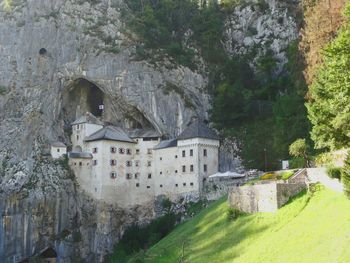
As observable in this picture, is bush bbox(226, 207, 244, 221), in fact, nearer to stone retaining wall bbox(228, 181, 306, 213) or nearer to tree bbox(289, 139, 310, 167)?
stone retaining wall bbox(228, 181, 306, 213)

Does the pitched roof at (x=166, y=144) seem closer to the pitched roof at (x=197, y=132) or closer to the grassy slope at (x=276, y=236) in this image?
the pitched roof at (x=197, y=132)

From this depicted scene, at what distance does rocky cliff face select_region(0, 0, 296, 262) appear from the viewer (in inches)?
2645

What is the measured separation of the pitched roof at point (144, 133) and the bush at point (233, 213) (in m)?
27.3

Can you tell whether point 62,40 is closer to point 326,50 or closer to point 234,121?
point 234,121

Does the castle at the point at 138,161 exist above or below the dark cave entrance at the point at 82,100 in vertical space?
below

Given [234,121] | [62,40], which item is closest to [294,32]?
[234,121]

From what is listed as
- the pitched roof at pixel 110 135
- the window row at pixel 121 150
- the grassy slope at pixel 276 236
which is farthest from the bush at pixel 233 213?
the pitched roof at pixel 110 135

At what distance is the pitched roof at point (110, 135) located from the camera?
226 ft

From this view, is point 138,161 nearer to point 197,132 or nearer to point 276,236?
point 197,132

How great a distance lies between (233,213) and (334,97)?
11.4 metres

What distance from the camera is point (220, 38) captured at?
80250 millimetres

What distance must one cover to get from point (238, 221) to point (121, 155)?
1138 inches

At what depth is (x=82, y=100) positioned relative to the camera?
252ft

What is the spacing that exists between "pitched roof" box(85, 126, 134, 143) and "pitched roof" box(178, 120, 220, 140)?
23.0ft
